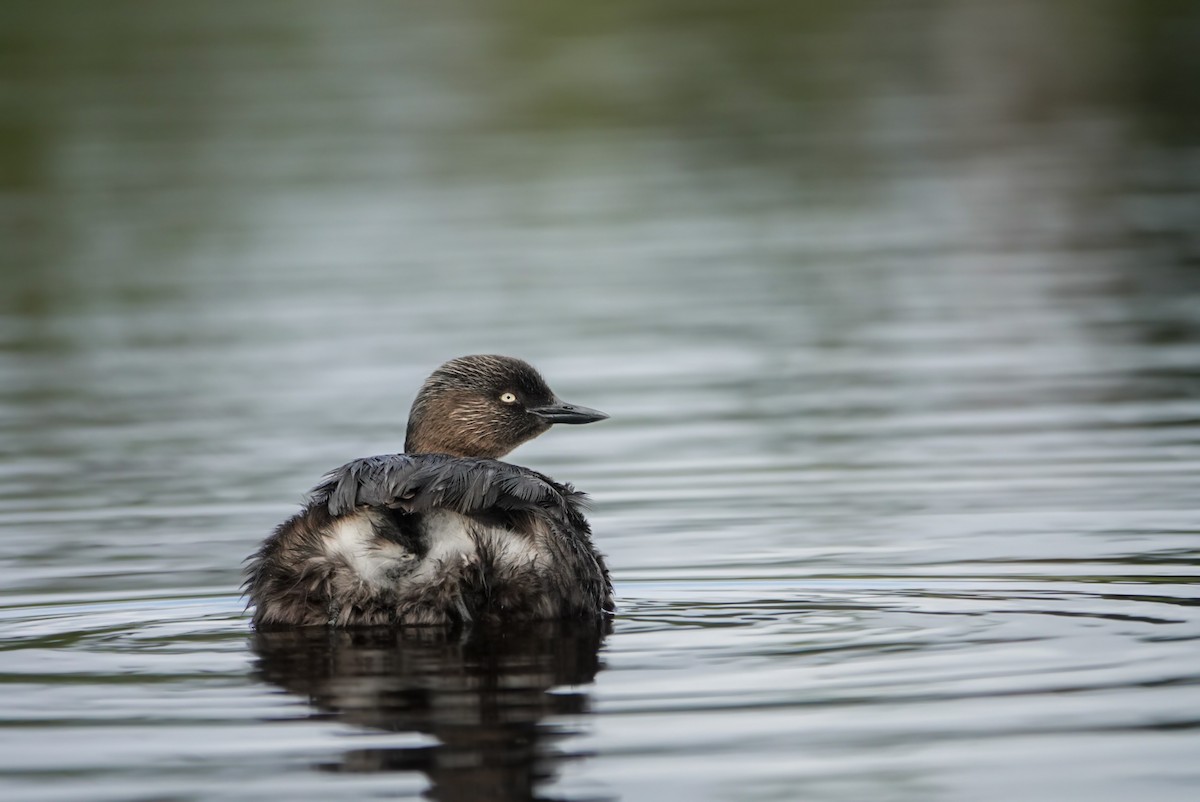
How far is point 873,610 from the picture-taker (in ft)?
19.9

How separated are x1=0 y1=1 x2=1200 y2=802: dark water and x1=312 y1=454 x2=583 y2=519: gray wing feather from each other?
37 cm

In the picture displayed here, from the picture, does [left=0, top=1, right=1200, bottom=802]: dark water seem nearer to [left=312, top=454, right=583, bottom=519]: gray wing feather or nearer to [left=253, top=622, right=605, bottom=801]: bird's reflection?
[left=253, top=622, right=605, bottom=801]: bird's reflection

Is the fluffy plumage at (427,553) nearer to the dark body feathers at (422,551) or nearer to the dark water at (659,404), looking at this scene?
the dark body feathers at (422,551)

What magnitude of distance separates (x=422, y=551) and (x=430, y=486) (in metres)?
0.17

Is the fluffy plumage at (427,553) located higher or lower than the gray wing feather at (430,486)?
lower

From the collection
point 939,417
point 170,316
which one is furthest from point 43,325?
point 939,417

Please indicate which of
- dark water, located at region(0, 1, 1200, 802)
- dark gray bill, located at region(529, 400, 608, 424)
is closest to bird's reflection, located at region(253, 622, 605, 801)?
dark water, located at region(0, 1, 1200, 802)

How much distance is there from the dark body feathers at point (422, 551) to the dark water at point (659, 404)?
0.12 m

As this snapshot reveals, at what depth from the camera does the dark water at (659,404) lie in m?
4.86

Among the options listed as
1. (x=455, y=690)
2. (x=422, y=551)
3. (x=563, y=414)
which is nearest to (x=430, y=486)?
(x=422, y=551)

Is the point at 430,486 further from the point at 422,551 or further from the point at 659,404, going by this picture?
the point at 659,404

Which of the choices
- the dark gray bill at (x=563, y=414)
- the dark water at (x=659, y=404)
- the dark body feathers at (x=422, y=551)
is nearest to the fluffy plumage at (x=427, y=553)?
the dark body feathers at (x=422, y=551)

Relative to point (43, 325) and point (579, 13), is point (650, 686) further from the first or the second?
point (579, 13)

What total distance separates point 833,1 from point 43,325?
A: 23.0 meters
